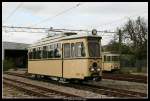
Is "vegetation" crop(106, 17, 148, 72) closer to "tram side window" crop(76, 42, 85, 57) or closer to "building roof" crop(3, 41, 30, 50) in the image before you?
"building roof" crop(3, 41, 30, 50)

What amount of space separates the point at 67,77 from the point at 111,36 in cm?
3817

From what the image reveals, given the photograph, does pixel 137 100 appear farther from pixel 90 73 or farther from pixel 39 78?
pixel 39 78

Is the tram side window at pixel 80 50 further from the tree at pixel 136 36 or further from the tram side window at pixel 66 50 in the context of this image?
the tree at pixel 136 36

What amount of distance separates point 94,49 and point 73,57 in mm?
1351

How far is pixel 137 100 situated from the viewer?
15977 mm

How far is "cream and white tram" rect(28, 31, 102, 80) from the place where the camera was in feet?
72.7

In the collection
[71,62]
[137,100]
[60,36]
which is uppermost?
[60,36]

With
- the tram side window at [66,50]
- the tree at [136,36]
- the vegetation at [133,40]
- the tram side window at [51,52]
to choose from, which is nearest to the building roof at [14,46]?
A: the vegetation at [133,40]

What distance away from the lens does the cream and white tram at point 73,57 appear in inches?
872

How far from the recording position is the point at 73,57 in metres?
23.0

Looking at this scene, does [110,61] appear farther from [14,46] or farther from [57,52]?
[57,52]

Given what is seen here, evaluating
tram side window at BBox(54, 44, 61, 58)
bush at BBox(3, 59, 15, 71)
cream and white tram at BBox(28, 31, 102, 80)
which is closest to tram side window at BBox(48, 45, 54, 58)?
cream and white tram at BBox(28, 31, 102, 80)

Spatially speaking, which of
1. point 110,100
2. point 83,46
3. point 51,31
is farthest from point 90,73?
point 51,31

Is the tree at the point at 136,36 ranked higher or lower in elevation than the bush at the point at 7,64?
higher
